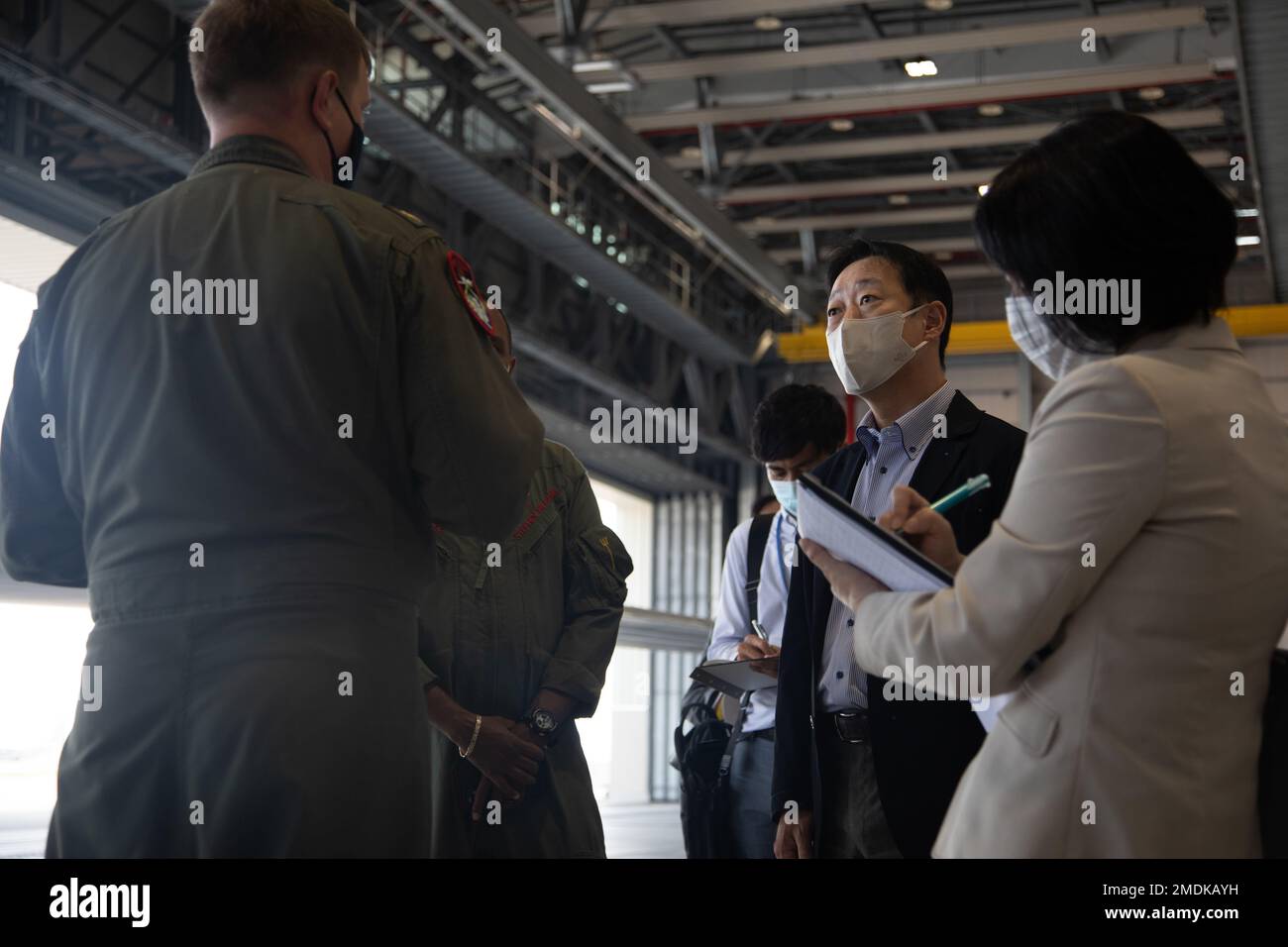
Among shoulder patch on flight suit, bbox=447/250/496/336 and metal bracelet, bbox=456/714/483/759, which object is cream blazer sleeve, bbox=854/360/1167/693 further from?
metal bracelet, bbox=456/714/483/759

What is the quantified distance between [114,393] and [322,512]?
1.19 feet

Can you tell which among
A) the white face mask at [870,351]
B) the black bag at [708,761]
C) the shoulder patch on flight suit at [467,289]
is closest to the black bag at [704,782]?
the black bag at [708,761]

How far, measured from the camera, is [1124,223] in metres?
1.63

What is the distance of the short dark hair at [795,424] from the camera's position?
3.97m

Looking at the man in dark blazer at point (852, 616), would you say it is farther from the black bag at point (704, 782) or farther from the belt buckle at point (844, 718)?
Result: the black bag at point (704, 782)

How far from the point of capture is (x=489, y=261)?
11844 millimetres

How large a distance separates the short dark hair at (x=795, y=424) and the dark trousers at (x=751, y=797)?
2.85 feet

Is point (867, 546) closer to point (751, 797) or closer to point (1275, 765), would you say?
point (1275, 765)

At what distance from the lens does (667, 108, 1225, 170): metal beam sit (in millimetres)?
11695

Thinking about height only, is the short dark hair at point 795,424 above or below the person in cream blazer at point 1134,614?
above

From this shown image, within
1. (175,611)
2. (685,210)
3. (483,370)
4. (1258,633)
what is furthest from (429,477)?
(685,210)

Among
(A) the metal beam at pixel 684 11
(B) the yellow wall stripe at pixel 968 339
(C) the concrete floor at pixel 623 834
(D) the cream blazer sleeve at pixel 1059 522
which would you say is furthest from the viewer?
(B) the yellow wall stripe at pixel 968 339

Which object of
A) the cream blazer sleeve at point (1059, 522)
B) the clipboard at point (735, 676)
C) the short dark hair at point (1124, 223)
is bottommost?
the clipboard at point (735, 676)

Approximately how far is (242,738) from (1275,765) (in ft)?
4.04
